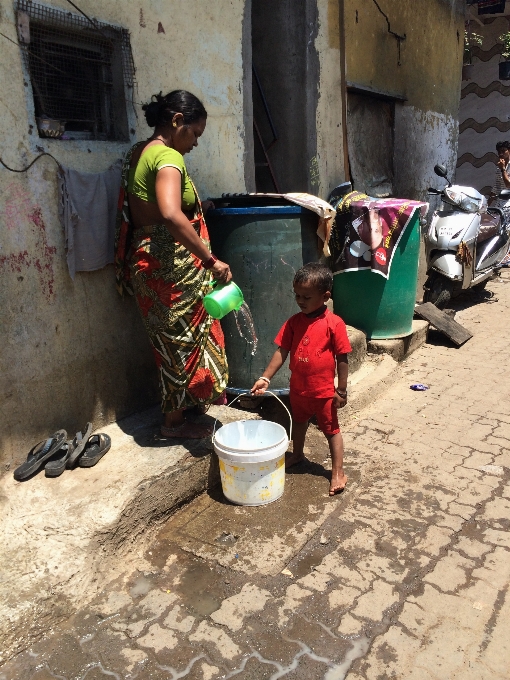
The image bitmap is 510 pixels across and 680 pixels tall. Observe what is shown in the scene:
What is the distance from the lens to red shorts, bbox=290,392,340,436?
3146 millimetres

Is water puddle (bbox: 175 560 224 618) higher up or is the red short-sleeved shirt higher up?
the red short-sleeved shirt

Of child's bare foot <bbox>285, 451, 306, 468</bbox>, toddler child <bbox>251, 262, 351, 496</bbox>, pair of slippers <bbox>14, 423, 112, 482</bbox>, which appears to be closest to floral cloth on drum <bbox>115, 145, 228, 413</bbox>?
toddler child <bbox>251, 262, 351, 496</bbox>

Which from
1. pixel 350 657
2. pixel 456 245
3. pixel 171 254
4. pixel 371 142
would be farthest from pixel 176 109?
pixel 456 245

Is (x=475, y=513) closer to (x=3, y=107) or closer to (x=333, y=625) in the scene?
(x=333, y=625)

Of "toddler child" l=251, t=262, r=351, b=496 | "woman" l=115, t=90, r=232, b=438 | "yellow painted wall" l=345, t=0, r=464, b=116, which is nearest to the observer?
"woman" l=115, t=90, r=232, b=438

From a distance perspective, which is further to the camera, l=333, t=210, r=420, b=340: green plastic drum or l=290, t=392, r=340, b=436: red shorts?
l=333, t=210, r=420, b=340: green plastic drum

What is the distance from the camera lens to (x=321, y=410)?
3154 mm

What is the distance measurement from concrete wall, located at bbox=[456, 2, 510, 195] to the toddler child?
999cm

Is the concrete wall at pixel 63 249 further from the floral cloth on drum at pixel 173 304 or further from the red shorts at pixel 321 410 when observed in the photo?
the red shorts at pixel 321 410

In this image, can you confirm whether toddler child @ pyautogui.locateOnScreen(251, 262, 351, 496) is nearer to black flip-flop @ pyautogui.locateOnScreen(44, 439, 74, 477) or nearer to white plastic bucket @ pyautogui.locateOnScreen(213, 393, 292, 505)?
white plastic bucket @ pyautogui.locateOnScreen(213, 393, 292, 505)

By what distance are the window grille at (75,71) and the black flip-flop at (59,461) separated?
1574 mm

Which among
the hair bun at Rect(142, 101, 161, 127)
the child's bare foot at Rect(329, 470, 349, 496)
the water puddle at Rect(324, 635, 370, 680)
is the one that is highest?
the hair bun at Rect(142, 101, 161, 127)

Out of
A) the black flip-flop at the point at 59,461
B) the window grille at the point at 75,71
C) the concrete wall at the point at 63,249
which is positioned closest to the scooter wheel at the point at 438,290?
the concrete wall at the point at 63,249

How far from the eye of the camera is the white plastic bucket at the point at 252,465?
9.50 feet
